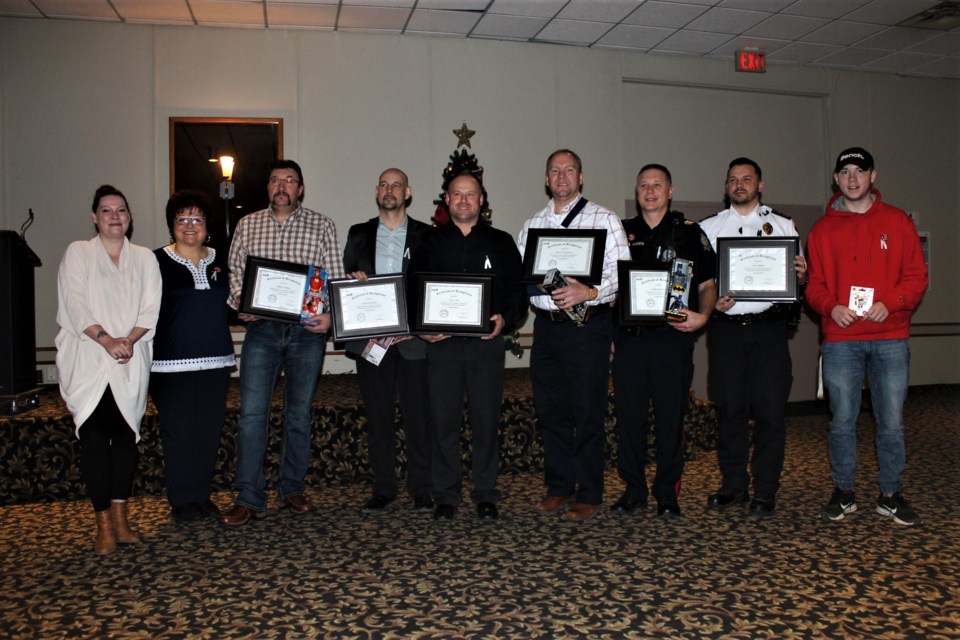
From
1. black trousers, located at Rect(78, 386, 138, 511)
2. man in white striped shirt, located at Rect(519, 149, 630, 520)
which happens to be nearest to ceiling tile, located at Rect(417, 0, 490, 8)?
man in white striped shirt, located at Rect(519, 149, 630, 520)

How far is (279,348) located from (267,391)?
212 millimetres

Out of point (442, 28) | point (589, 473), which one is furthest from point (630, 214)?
point (589, 473)

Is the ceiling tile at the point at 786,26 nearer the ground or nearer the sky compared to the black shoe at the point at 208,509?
nearer the sky

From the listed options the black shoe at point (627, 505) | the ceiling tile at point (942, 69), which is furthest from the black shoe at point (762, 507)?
the ceiling tile at point (942, 69)

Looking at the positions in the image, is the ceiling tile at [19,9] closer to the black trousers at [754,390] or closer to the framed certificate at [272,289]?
the framed certificate at [272,289]

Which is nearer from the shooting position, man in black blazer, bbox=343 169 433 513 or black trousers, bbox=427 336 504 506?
Result: black trousers, bbox=427 336 504 506

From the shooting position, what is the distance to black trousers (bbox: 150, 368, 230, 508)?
11.1 ft

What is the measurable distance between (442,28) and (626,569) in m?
5.23

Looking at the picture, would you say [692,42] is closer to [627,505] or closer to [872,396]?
[872,396]

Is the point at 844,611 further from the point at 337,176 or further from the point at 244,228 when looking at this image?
the point at 337,176

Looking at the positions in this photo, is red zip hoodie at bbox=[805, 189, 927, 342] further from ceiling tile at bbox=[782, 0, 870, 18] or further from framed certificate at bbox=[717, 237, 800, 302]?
ceiling tile at bbox=[782, 0, 870, 18]

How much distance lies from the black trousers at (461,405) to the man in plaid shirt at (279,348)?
0.59m

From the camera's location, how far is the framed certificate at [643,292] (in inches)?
130

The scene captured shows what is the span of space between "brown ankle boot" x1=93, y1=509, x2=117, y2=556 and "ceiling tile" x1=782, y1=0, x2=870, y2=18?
20.1ft
